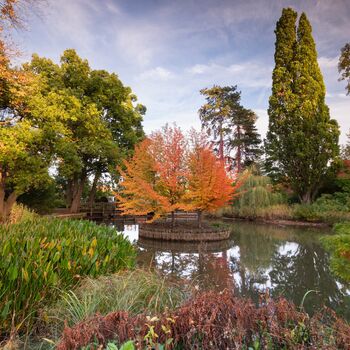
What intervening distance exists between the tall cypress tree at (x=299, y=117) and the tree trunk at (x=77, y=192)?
1837cm

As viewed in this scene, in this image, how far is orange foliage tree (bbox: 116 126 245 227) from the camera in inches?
610

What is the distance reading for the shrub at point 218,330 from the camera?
210 centimetres

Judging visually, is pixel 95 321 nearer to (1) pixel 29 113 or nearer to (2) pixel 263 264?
(2) pixel 263 264

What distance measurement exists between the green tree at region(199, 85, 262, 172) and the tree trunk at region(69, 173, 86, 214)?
2205cm

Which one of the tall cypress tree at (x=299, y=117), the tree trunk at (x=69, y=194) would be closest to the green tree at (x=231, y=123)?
the tall cypress tree at (x=299, y=117)

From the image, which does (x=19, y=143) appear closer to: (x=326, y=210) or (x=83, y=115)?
(x=83, y=115)

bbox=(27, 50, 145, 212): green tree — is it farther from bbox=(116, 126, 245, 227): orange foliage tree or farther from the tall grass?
the tall grass

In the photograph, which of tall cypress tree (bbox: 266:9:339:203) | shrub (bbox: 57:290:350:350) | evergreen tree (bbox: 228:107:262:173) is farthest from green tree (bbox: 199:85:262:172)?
shrub (bbox: 57:290:350:350)

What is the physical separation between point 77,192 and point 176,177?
1405cm

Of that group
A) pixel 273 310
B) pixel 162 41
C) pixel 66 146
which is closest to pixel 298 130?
pixel 162 41

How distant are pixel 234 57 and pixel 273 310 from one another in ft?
50.2

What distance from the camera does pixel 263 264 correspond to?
10.9 m

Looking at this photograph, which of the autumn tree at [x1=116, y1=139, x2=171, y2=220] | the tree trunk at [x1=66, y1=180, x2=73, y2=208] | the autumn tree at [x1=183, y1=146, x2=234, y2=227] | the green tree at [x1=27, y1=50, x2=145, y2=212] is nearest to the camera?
the autumn tree at [x1=183, y1=146, x2=234, y2=227]

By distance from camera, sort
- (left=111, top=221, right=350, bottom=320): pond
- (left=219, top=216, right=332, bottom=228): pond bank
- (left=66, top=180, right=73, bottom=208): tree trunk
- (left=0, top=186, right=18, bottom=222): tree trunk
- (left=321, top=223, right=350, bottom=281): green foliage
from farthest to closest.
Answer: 1. (left=66, top=180, right=73, bottom=208): tree trunk
2. (left=219, top=216, right=332, bottom=228): pond bank
3. (left=0, top=186, right=18, bottom=222): tree trunk
4. (left=111, top=221, right=350, bottom=320): pond
5. (left=321, top=223, right=350, bottom=281): green foliage
